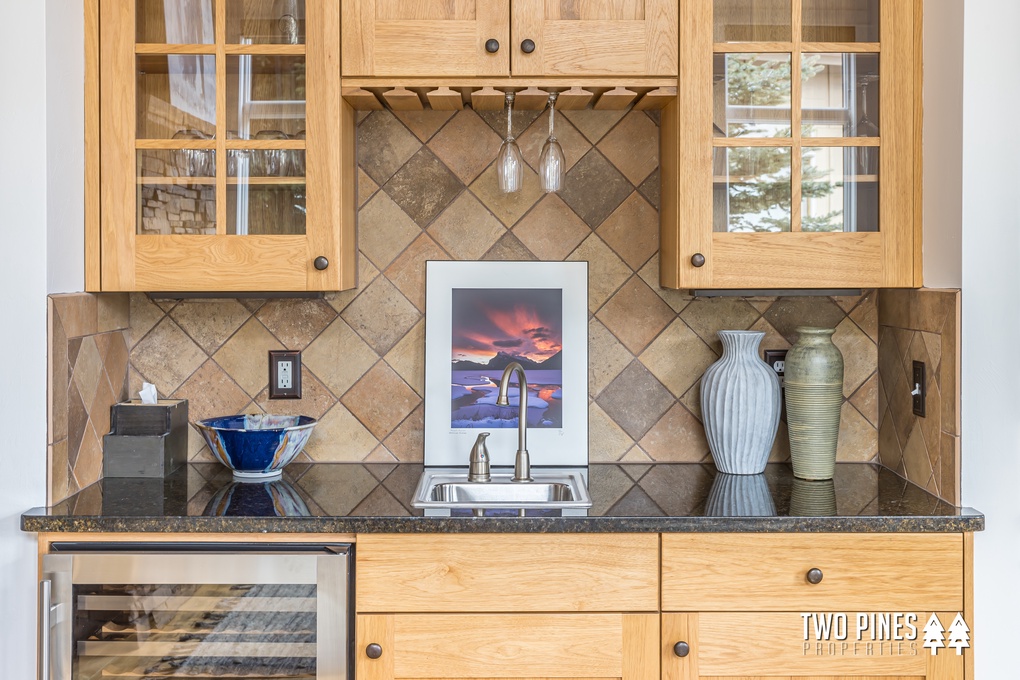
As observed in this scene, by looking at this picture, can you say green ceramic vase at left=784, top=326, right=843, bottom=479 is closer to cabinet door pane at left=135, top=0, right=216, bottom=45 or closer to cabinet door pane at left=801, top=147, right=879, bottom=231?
cabinet door pane at left=801, top=147, right=879, bottom=231

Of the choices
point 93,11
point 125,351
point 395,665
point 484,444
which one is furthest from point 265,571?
point 93,11

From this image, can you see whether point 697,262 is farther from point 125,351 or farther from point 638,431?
point 125,351

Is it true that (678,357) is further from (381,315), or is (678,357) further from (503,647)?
(503,647)

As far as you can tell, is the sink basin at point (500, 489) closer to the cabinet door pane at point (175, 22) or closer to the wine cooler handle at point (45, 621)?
the wine cooler handle at point (45, 621)

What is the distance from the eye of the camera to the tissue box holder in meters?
2.08

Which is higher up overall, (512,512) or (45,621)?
(512,512)

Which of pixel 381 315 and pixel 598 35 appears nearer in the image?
pixel 598 35

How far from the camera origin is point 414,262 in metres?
2.30

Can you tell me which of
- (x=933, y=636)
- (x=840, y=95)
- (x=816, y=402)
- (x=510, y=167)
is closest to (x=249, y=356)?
(x=510, y=167)

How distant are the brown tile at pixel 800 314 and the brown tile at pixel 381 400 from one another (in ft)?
3.17

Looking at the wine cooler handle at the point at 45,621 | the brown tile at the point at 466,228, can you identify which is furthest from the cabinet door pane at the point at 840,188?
the wine cooler handle at the point at 45,621

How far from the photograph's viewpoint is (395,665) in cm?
174

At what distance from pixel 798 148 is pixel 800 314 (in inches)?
20.3

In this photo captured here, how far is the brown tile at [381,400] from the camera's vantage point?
232 centimetres
